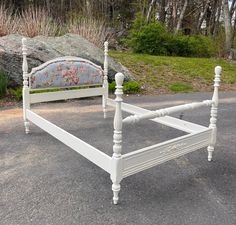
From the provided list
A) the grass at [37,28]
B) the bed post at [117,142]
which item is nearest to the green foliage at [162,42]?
the grass at [37,28]

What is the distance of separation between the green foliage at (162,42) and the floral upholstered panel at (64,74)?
5.60 meters

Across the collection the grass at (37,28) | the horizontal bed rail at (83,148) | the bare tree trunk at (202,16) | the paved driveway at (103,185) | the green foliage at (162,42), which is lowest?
the paved driveway at (103,185)

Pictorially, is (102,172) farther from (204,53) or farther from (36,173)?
(204,53)

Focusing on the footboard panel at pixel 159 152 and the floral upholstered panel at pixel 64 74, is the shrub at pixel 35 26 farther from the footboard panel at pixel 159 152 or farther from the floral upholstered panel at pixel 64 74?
the footboard panel at pixel 159 152

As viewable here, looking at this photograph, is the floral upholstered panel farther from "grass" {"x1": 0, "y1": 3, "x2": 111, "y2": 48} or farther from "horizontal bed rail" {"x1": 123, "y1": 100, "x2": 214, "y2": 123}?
"grass" {"x1": 0, "y1": 3, "x2": 111, "y2": 48}

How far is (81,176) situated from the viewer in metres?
2.73

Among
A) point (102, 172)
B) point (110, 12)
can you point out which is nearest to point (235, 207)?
point (102, 172)

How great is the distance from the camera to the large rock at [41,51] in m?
5.67

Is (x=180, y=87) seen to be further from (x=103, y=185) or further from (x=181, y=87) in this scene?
(x=103, y=185)

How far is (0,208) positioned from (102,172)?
96 cm

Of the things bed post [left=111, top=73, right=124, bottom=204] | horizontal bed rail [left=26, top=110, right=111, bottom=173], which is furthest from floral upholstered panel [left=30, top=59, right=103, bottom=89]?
bed post [left=111, top=73, right=124, bottom=204]

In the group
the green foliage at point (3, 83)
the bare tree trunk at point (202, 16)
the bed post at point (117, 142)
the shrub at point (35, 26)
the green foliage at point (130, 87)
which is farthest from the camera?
the bare tree trunk at point (202, 16)

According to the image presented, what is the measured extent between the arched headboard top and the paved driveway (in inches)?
25.3

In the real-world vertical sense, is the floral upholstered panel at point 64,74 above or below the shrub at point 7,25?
below
